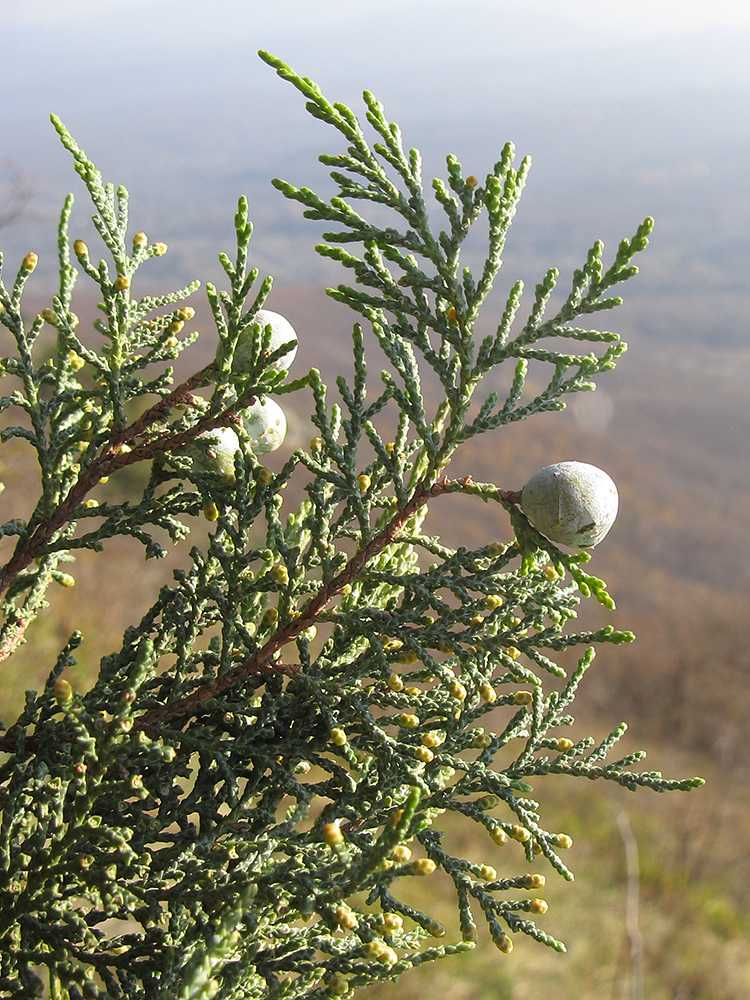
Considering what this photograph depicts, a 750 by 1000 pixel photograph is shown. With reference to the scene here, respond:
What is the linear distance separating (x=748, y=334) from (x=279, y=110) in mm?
151101

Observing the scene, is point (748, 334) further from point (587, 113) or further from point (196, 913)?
point (587, 113)

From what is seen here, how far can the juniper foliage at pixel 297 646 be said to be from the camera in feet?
4.32

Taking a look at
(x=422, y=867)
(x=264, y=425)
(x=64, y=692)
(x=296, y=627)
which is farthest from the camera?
(x=264, y=425)

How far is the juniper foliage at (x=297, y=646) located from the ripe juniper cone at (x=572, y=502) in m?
0.06

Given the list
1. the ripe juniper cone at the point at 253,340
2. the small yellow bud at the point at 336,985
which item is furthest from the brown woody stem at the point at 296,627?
the small yellow bud at the point at 336,985

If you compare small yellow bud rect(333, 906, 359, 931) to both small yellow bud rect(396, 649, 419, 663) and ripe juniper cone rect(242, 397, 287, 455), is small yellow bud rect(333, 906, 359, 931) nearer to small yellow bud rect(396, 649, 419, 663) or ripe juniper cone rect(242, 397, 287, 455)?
small yellow bud rect(396, 649, 419, 663)

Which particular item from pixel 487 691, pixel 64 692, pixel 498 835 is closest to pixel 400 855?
pixel 498 835

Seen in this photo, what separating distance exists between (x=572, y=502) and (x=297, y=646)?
593 mm

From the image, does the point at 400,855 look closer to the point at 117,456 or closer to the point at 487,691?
the point at 487,691

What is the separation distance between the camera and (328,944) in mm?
1376

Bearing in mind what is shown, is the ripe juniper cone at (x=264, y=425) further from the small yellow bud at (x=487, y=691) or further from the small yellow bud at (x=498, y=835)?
the small yellow bud at (x=498, y=835)

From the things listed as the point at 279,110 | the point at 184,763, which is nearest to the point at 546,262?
the point at 184,763

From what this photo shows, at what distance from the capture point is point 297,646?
1470mm

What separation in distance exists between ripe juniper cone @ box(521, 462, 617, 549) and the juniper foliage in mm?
59
